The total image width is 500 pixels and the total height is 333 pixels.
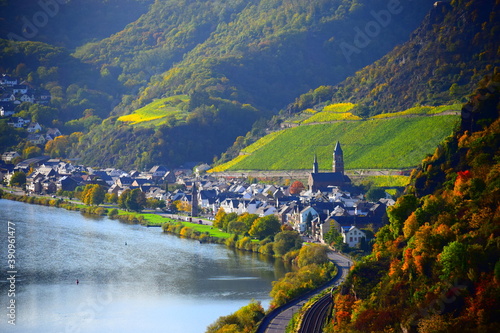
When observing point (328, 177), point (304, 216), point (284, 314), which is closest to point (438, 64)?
point (328, 177)

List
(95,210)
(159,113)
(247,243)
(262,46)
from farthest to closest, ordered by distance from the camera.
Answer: (262,46) → (159,113) → (95,210) → (247,243)

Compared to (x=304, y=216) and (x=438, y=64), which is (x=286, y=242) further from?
(x=438, y=64)

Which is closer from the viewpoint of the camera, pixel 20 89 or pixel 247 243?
pixel 247 243

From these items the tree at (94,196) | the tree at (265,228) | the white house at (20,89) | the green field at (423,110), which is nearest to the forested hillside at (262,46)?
the white house at (20,89)

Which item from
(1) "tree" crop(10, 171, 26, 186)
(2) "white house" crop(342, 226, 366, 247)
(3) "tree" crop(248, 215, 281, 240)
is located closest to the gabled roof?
(3) "tree" crop(248, 215, 281, 240)

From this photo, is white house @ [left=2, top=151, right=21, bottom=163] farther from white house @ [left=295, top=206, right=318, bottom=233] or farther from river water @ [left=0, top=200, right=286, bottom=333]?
white house @ [left=295, top=206, right=318, bottom=233]

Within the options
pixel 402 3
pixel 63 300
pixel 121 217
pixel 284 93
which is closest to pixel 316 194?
pixel 121 217
